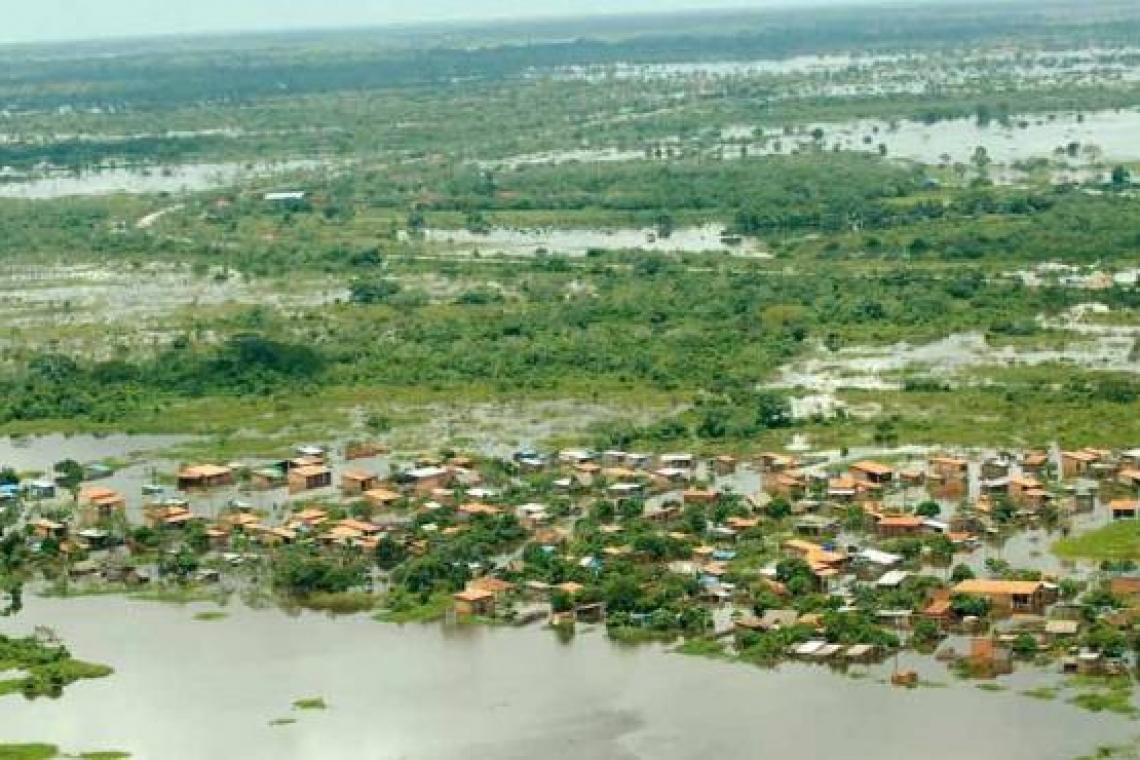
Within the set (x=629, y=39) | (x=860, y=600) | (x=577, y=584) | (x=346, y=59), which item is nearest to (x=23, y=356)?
(x=577, y=584)

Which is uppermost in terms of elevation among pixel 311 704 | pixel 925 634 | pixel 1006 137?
pixel 1006 137

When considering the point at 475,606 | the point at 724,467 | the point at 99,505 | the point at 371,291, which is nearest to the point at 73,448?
the point at 99,505

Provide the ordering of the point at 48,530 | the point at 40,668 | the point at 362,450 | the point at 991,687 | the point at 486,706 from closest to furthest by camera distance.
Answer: the point at 991,687, the point at 486,706, the point at 40,668, the point at 48,530, the point at 362,450

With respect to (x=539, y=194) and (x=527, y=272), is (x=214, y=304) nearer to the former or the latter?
(x=527, y=272)

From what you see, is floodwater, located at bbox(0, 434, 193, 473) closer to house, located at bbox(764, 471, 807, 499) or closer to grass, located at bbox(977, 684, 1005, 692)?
house, located at bbox(764, 471, 807, 499)

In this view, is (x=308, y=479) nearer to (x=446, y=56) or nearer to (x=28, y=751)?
(x=28, y=751)

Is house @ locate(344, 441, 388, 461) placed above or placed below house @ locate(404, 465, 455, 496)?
below

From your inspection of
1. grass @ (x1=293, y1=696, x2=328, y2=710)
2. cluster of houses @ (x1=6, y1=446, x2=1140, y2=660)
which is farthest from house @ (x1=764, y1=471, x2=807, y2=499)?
grass @ (x1=293, y1=696, x2=328, y2=710)
